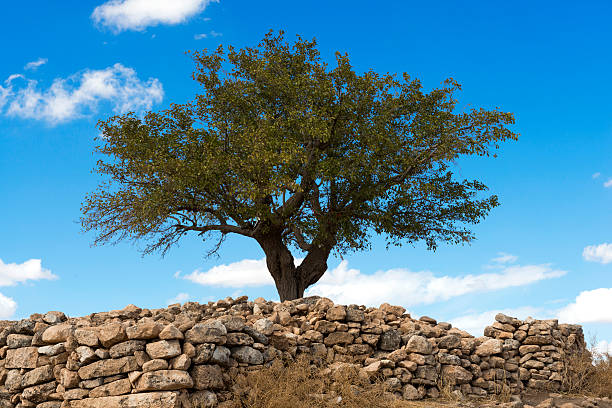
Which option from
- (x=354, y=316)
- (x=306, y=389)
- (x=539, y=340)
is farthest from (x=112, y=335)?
(x=539, y=340)

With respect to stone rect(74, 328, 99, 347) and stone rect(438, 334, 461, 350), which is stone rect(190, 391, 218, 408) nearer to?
stone rect(74, 328, 99, 347)

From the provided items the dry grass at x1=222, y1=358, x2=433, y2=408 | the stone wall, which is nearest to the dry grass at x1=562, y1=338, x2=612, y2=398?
the stone wall

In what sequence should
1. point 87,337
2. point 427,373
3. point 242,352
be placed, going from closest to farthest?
point 87,337 < point 242,352 < point 427,373

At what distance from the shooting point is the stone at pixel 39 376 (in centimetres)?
1089

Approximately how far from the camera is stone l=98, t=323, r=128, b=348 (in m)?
10.1

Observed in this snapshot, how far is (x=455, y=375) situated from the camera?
41.2 ft

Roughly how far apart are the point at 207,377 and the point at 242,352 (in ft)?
3.02

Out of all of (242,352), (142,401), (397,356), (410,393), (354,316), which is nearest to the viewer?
(142,401)

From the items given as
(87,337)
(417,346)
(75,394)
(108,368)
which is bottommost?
(75,394)

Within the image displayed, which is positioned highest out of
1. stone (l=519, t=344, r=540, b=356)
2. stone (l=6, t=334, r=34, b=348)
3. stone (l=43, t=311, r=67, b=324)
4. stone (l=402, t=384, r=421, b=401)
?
stone (l=43, t=311, r=67, b=324)

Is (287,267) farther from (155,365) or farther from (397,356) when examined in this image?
(155,365)

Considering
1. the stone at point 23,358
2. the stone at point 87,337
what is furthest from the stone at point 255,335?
the stone at point 23,358

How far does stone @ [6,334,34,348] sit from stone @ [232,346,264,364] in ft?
15.1

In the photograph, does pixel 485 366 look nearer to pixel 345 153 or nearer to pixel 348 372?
pixel 348 372
